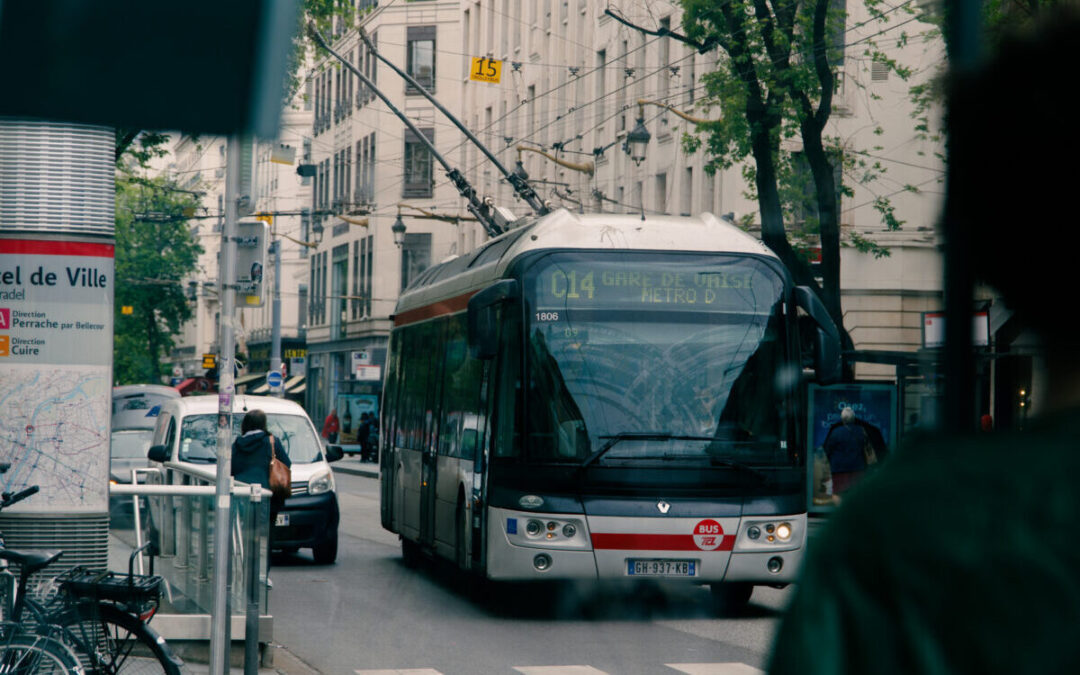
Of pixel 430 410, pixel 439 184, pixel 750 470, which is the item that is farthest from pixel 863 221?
pixel 750 470

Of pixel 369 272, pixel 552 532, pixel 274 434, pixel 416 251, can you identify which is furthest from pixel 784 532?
pixel 369 272

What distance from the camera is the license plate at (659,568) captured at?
1236cm

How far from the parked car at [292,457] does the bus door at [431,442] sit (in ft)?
3.83

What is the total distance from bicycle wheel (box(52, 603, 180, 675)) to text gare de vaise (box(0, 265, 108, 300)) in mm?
→ 1802

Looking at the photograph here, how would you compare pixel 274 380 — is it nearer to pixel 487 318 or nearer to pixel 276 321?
pixel 276 321

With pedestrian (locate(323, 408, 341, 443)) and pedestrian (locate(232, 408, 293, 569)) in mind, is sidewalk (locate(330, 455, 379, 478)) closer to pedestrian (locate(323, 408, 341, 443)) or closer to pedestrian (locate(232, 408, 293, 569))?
pedestrian (locate(323, 408, 341, 443))

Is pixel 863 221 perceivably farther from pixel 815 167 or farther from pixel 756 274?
pixel 756 274

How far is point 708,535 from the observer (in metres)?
12.4

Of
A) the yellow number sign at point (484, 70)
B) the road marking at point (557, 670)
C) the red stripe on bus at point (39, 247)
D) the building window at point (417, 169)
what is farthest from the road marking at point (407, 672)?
the building window at point (417, 169)

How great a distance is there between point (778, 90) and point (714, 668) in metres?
13.8

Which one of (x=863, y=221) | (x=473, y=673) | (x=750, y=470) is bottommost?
(x=473, y=673)

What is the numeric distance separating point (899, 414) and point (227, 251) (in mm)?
13215

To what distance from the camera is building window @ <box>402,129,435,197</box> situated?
2741 centimetres

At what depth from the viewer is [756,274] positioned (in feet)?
42.5
